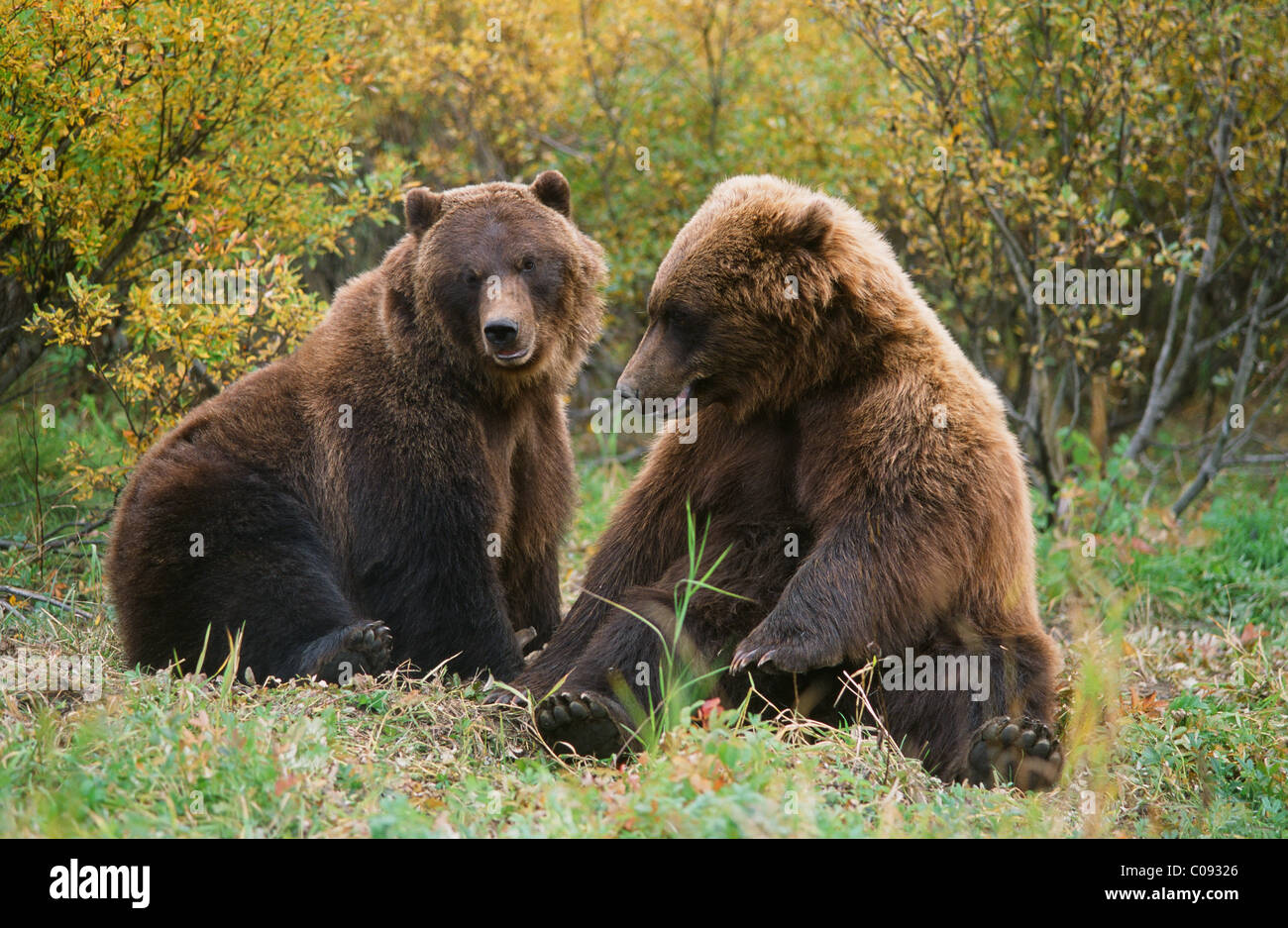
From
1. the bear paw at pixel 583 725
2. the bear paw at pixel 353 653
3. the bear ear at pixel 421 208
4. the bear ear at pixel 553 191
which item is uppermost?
the bear ear at pixel 553 191

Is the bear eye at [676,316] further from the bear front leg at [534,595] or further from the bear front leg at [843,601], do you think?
the bear front leg at [534,595]

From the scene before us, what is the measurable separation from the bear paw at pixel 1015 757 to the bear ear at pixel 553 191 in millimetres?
2989

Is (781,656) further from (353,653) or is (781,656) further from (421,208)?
(421,208)

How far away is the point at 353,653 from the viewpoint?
473 centimetres

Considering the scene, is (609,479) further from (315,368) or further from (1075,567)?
(315,368)

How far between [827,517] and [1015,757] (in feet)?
3.36

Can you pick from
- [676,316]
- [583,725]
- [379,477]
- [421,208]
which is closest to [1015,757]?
[583,725]

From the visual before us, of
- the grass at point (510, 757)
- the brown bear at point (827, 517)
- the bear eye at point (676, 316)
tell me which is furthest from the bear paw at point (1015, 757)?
the bear eye at point (676, 316)

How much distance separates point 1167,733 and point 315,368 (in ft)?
12.6

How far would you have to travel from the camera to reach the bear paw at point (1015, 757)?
428 cm

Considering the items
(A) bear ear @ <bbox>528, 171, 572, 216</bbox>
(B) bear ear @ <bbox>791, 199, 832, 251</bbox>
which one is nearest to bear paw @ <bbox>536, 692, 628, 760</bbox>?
(B) bear ear @ <bbox>791, 199, 832, 251</bbox>

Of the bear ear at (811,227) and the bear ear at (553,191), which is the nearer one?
the bear ear at (811,227)

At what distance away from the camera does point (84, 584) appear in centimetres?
611

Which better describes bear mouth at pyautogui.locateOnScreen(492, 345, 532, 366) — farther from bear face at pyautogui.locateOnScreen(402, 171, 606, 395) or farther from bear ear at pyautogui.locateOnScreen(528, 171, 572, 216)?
bear ear at pyautogui.locateOnScreen(528, 171, 572, 216)
